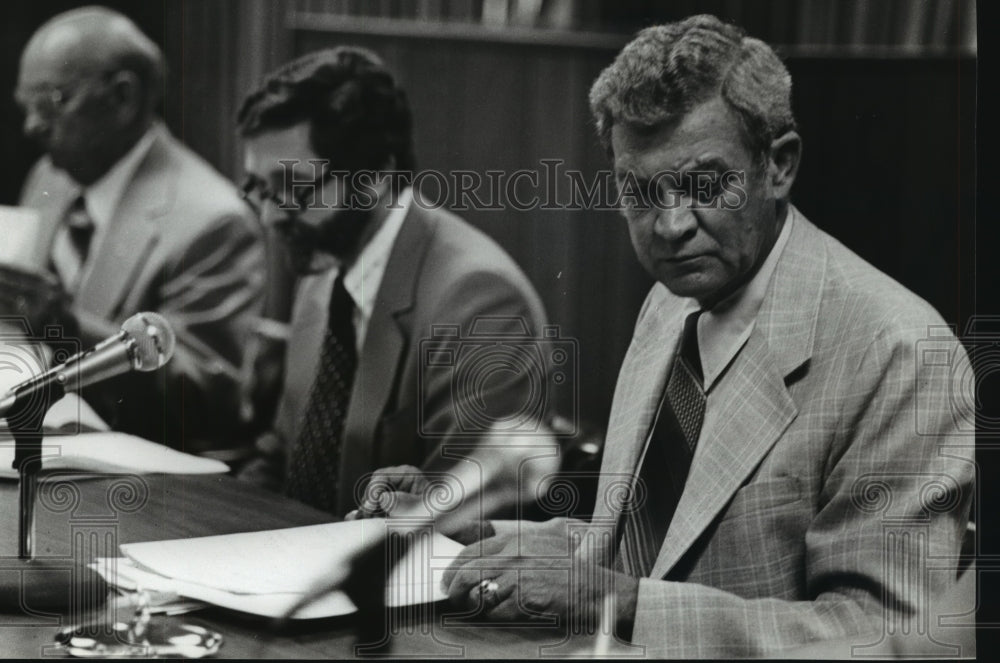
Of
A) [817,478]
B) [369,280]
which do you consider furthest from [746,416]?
[369,280]

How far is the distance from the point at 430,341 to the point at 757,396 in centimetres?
88

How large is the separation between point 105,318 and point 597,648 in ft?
5.36

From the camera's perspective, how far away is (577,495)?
313cm

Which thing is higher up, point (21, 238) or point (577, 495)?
point (21, 238)

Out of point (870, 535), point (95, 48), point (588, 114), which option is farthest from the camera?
point (95, 48)

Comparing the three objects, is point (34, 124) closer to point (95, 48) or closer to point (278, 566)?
point (95, 48)

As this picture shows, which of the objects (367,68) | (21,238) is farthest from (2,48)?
(367,68)

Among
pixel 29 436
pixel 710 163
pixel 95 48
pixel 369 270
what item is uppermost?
pixel 95 48

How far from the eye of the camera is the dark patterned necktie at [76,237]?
333cm

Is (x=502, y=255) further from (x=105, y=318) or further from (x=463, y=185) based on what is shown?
(x=105, y=318)

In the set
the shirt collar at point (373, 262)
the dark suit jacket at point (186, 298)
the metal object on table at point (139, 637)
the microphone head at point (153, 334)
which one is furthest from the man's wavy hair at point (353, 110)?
the metal object on table at point (139, 637)

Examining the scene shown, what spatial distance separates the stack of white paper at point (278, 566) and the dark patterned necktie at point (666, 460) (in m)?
0.48

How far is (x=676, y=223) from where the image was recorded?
9.84 feet

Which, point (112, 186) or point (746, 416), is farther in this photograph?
point (112, 186)
